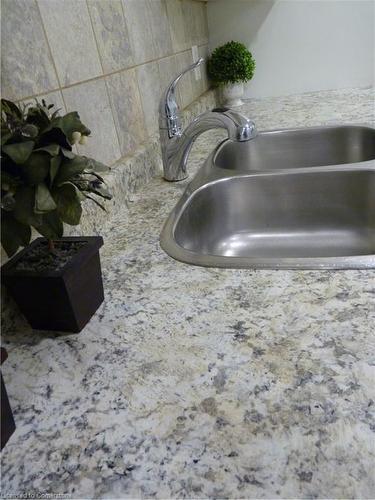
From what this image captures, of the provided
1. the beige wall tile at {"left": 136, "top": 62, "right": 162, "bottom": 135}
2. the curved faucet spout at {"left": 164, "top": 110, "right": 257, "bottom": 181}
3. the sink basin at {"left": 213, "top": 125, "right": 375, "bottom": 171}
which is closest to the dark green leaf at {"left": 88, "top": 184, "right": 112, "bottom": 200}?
the curved faucet spout at {"left": 164, "top": 110, "right": 257, "bottom": 181}

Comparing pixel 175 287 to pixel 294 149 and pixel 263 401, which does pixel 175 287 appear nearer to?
pixel 263 401

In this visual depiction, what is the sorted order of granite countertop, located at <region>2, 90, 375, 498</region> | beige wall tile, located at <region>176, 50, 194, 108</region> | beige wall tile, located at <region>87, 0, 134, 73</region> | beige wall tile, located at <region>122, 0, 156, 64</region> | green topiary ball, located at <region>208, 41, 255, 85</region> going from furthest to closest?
green topiary ball, located at <region>208, 41, 255, 85</region> → beige wall tile, located at <region>176, 50, 194, 108</region> → beige wall tile, located at <region>122, 0, 156, 64</region> → beige wall tile, located at <region>87, 0, 134, 73</region> → granite countertop, located at <region>2, 90, 375, 498</region>

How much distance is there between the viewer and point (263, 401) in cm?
37

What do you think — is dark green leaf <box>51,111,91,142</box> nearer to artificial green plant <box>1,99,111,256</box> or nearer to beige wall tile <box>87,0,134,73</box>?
artificial green plant <box>1,99,111,256</box>

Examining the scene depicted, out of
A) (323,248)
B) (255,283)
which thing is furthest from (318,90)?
(255,283)

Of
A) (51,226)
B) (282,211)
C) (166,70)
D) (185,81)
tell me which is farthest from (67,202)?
(185,81)

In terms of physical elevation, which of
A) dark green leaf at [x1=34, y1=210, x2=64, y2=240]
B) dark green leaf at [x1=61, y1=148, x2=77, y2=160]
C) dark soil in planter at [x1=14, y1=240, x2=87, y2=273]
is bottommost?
dark soil in planter at [x1=14, y1=240, x2=87, y2=273]

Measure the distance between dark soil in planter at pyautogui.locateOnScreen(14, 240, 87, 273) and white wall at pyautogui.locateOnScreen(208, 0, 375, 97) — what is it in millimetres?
1866

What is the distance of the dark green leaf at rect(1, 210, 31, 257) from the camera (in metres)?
0.40

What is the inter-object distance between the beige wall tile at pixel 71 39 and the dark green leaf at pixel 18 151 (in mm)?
390

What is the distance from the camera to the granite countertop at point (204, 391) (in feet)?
1.04

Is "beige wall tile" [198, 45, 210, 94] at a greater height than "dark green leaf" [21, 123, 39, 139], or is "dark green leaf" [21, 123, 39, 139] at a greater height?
"dark green leaf" [21, 123, 39, 139]

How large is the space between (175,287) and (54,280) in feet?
0.63

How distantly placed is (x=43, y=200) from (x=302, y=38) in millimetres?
1995
